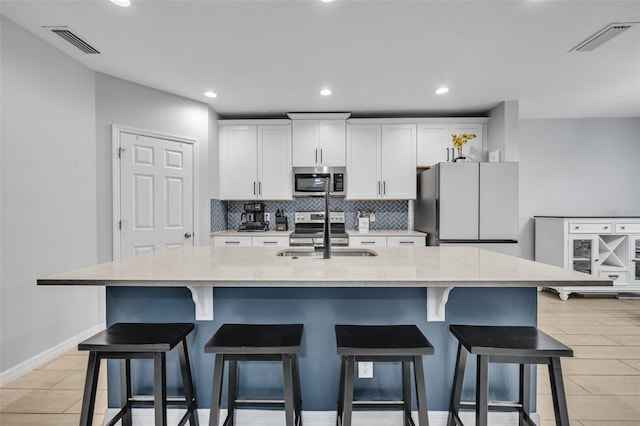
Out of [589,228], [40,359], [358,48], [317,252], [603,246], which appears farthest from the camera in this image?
[603,246]

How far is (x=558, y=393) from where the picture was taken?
1.29 meters

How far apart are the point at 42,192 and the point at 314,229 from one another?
2949mm

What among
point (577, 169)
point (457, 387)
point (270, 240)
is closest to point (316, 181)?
point (270, 240)

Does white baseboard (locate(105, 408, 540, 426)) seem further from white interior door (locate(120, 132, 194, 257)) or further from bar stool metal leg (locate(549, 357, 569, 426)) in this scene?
white interior door (locate(120, 132, 194, 257))

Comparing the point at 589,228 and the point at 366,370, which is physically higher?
the point at 589,228

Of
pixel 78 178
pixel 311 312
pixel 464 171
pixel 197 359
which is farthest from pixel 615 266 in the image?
pixel 78 178

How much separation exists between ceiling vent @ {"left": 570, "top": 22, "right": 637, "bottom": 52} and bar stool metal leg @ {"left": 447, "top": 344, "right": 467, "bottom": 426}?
8.67 ft

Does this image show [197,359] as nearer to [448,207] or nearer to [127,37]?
[127,37]

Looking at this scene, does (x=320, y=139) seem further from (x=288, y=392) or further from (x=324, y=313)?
(x=288, y=392)

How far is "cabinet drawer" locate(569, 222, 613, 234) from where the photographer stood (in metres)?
4.20

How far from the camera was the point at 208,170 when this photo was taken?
4.15m

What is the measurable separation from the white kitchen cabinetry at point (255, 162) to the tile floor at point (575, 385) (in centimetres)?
252

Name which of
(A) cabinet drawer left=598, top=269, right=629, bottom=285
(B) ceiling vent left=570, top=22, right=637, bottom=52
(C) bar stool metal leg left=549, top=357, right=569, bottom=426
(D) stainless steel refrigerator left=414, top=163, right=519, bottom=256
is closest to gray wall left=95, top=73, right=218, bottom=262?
(D) stainless steel refrigerator left=414, top=163, right=519, bottom=256

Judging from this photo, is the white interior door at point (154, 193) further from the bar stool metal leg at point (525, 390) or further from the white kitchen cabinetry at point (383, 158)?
the bar stool metal leg at point (525, 390)
